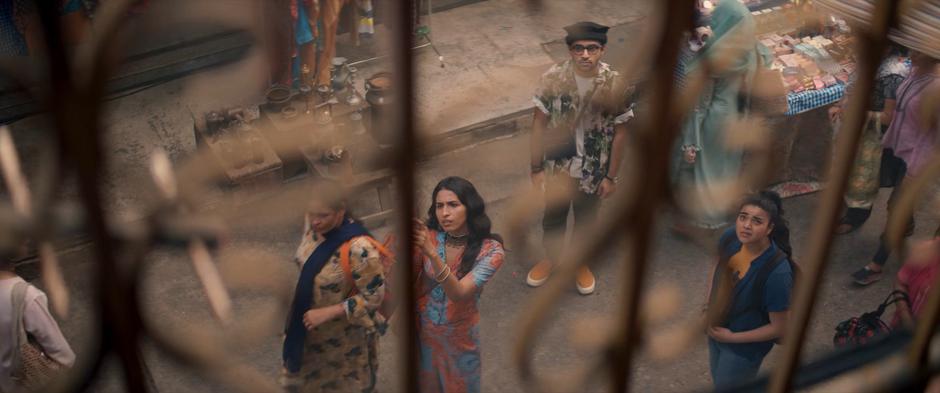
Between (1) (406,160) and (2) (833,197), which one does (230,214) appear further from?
(2) (833,197)

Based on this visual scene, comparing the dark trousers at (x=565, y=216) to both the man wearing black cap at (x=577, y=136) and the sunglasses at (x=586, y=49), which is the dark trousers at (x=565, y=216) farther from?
the sunglasses at (x=586, y=49)

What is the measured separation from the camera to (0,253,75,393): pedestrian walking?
3541mm

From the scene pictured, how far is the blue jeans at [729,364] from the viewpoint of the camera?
3971 millimetres

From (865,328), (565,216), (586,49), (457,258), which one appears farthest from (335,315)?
(865,328)

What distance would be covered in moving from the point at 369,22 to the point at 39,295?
12.0ft

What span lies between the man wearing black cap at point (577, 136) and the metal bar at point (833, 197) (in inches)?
86.9

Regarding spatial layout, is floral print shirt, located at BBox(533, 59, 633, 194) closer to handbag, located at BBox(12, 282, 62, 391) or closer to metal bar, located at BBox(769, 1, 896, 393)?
handbag, located at BBox(12, 282, 62, 391)

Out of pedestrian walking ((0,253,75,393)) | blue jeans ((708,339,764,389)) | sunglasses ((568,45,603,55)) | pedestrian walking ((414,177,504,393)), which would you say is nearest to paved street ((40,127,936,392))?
blue jeans ((708,339,764,389))

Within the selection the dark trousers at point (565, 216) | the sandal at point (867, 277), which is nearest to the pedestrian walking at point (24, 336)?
the dark trousers at point (565, 216)

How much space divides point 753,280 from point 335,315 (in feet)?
4.58

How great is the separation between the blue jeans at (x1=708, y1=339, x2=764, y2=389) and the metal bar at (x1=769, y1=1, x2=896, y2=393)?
8.90 ft

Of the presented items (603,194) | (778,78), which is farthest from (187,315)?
(778,78)

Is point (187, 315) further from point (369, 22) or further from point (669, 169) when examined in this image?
point (669, 169)

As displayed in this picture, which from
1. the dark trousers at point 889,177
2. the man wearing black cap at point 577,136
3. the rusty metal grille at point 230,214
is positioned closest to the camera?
the rusty metal grille at point 230,214
